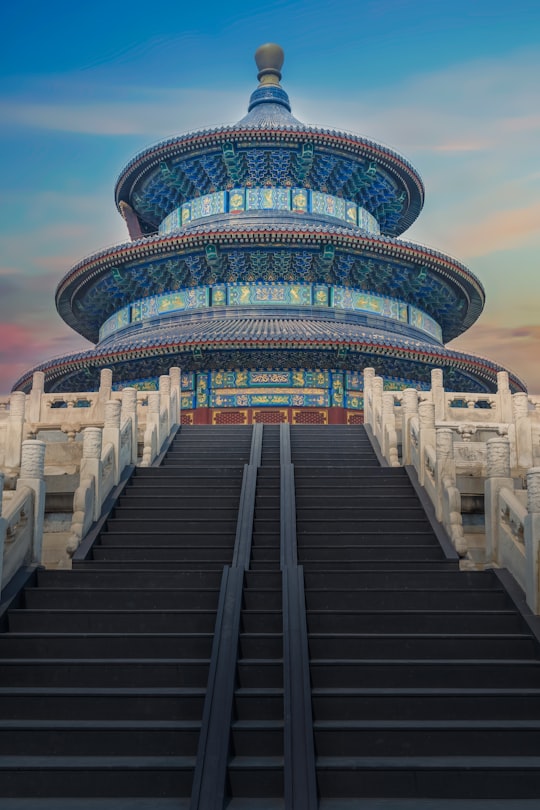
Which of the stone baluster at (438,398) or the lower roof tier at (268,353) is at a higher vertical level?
the lower roof tier at (268,353)

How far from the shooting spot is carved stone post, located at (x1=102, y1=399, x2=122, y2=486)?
39.9ft

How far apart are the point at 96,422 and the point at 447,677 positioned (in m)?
8.80

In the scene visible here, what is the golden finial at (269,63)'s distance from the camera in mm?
36062

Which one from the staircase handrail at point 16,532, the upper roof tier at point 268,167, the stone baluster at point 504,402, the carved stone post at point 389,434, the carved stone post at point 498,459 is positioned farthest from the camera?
the upper roof tier at point 268,167

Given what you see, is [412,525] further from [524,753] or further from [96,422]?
[96,422]

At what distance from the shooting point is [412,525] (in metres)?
10.8

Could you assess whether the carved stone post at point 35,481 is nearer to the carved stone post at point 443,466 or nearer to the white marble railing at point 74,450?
the white marble railing at point 74,450

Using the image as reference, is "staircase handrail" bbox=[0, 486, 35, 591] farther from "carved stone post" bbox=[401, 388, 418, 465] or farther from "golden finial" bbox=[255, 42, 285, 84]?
"golden finial" bbox=[255, 42, 285, 84]

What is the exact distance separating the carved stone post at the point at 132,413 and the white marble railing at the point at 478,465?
4147mm

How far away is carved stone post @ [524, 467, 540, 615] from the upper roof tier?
2191cm

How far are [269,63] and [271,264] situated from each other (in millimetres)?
13958

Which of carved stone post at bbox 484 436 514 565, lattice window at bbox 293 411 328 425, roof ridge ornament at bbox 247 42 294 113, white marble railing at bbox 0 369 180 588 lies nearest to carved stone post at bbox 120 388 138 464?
white marble railing at bbox 0 369 180 588

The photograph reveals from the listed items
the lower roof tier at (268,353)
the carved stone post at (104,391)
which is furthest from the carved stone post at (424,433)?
the lower roof tier at (268,353)

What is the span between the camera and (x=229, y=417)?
23.6 metres
